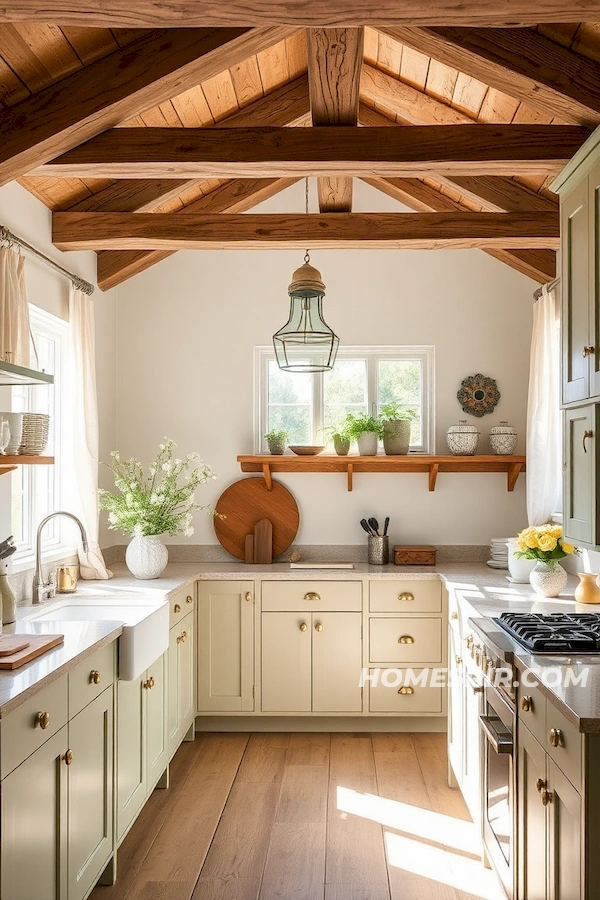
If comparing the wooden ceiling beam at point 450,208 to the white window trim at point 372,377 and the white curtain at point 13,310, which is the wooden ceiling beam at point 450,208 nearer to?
the white window trim at point 372,377

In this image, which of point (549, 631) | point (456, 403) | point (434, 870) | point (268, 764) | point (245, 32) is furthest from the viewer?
point (456, 403)

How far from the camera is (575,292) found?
2.77 meters

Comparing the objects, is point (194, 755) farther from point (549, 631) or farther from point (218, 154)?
point (218, 154)

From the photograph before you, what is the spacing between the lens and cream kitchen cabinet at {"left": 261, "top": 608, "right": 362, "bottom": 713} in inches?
173

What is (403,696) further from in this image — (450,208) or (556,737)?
(450,208)

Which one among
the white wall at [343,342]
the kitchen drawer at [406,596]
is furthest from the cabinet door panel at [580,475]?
the white wall at [343,342]

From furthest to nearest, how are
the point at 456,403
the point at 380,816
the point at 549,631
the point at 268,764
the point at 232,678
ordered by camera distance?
the point at 456,403
the point at 232,678
the point at 268,764
the point at 380,816
the point at 549,631

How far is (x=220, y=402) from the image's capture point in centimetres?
499

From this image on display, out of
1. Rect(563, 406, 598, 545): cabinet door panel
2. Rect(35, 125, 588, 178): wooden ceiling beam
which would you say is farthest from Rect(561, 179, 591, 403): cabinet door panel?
Rect(35, 125, 588, 178): wooden ceiling beam

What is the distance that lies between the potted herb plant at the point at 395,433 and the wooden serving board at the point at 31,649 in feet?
8.50

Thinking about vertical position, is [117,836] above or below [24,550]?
below

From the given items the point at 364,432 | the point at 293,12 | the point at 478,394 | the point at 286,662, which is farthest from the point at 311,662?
the point at 293,12

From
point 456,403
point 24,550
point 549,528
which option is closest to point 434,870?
point 549,528

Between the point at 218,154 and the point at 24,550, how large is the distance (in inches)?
78.1
